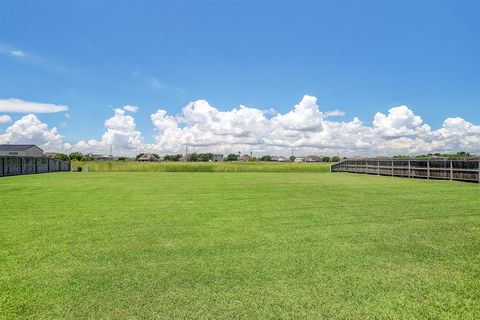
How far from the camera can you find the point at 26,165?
29844 mm

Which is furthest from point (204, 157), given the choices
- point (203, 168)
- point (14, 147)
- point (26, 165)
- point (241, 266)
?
point (241, 266)

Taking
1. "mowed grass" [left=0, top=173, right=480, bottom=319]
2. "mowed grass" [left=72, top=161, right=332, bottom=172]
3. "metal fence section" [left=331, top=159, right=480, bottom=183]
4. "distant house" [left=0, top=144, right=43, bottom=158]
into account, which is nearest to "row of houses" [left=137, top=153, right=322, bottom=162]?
"distant house" [left=0, top=144, right=43, bottom=158]

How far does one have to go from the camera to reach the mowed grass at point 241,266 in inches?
104

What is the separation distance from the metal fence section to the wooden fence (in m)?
30.4

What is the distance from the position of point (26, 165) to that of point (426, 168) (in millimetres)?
33287

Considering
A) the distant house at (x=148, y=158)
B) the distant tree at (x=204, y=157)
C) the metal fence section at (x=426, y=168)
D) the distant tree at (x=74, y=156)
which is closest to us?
the metal fence section at (x=426, y=168)

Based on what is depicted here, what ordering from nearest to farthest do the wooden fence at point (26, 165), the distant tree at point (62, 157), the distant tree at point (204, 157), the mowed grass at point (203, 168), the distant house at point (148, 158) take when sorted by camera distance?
the wooden fence at point (26, 165), the mowed grass at point (203, 168), the distant tree at point (62, 157), the distant house at point (148, 158), the distant tree at point (204, 157)

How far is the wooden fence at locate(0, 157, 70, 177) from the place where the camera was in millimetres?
25984

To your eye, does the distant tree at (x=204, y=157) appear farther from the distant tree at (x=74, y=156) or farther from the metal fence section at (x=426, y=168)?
the metal fence section at (x=426, y=168)

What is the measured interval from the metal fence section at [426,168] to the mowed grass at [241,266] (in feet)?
38.9

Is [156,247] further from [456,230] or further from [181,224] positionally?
[456,230]

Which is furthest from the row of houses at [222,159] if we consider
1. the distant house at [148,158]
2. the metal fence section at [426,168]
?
the metal fence section at [426,168]

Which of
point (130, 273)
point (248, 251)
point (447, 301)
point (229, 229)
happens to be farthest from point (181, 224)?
point (447, 301)

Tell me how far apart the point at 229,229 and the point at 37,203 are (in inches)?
250
